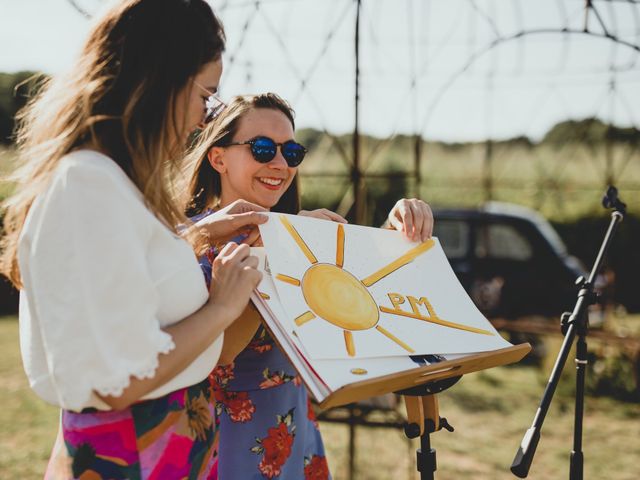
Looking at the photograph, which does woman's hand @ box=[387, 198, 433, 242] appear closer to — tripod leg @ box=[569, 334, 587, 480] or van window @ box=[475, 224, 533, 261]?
tripod leg @ box=[569, 334, 587, 480]

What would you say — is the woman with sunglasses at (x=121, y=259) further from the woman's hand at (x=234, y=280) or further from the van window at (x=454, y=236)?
the van window at (x=454, y=236)

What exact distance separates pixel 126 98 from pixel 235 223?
36 cm

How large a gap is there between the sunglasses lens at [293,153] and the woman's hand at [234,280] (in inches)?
19.5

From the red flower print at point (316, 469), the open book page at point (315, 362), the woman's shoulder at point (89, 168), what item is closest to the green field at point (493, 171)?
the red flower print at point (316, 469)

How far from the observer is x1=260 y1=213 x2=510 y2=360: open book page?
1097mm

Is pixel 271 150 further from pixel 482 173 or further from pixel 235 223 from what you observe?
pixel 482 173

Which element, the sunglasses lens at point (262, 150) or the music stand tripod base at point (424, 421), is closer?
the music stand tripod base at point (424, 421)

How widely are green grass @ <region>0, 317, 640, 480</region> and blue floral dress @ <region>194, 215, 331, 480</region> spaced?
159cm

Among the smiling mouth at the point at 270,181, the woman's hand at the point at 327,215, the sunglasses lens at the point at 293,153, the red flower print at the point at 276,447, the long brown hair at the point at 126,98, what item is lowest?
the red flower print at the point at 276,447

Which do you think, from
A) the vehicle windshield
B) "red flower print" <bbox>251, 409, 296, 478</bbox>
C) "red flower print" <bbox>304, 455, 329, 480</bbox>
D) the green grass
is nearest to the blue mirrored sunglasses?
"red flower print" <bbox>251, 409, 296, 478</bbox>

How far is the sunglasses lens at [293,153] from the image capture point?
5.07 ft

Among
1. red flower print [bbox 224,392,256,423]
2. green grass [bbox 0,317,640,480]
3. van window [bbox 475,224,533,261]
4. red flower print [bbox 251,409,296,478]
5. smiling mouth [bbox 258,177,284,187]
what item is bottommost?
green grass [bbox 0,317,640,480]

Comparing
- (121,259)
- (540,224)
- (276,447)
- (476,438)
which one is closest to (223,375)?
(276,447)

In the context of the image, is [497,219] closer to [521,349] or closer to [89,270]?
[521,349]
